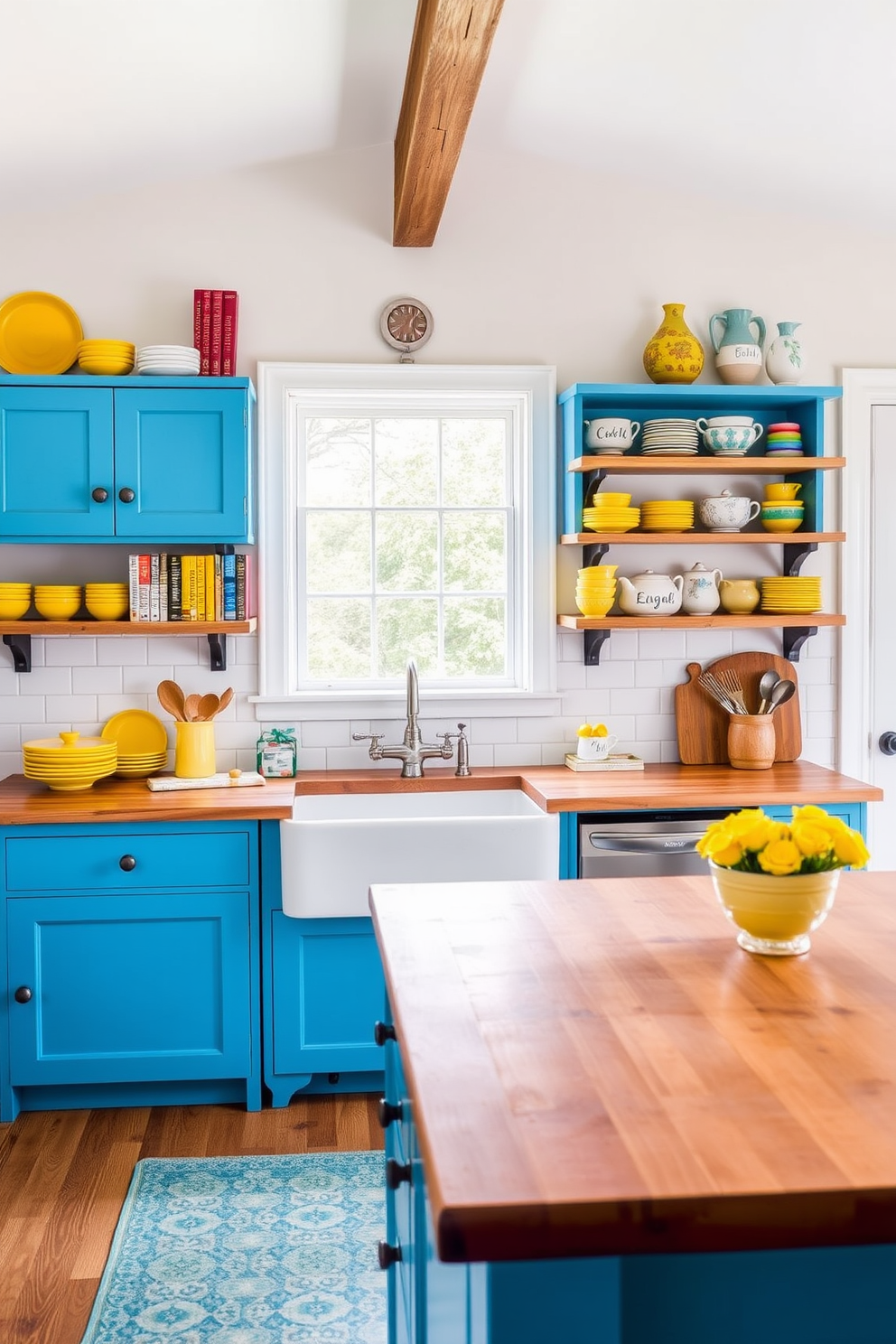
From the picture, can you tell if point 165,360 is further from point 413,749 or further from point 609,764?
point 609,764

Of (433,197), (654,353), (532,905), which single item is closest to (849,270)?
(654,353)

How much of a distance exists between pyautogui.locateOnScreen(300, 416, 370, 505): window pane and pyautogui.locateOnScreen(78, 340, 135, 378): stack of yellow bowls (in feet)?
2.22

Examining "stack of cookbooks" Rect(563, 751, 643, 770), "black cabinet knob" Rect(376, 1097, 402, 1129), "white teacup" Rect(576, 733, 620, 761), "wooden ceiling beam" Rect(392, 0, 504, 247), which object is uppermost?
"wooden ceiling beam" Rect(392, 0, 504, 247)

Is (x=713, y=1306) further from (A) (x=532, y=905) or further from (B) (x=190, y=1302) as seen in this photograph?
(B) (x=190, y=1302)

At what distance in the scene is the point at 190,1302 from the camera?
2580 mm

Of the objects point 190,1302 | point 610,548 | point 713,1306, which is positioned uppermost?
point 610,548

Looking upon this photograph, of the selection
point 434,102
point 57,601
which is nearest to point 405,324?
point 434,102

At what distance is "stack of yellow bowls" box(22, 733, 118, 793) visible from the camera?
363cm

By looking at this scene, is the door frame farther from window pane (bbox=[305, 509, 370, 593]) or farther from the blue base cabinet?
the blue base cabinet

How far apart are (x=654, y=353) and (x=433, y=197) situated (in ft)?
3.06

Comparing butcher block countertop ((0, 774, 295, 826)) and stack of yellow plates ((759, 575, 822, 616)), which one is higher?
stack of yellow plates ((759, 575, 822, 616))

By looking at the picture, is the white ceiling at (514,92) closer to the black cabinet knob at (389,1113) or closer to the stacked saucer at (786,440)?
the stacked saucer at (786,440)

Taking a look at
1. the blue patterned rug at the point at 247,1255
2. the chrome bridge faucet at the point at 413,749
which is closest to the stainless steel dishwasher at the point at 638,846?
the chrome bridge faucet at the point at 413,749

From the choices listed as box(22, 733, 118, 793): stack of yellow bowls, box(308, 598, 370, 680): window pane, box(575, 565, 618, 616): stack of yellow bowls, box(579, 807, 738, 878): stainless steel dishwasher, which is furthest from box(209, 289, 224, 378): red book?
box(579, 807, 738, 878): stainless steel dishwasher
